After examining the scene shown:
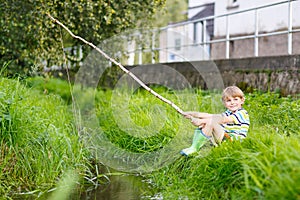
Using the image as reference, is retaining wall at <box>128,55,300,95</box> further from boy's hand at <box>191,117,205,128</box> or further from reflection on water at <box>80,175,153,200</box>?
reflection on water at <box>80,175,153,200</box>

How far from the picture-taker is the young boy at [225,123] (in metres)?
4.98

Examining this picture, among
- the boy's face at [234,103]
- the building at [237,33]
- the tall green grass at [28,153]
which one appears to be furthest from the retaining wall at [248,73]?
the tall green grass at [28,153]

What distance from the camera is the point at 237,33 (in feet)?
46.7

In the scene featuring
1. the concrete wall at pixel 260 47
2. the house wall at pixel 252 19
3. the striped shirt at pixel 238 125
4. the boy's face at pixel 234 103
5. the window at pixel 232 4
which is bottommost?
the striped shirt at pixel 238 125

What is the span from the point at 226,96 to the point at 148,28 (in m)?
6.50

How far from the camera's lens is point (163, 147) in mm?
6238

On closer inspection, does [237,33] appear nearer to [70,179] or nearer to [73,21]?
[73,21]

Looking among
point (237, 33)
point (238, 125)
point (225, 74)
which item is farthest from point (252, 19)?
point (238, 125)

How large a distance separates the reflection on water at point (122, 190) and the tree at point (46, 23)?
3.63 meters

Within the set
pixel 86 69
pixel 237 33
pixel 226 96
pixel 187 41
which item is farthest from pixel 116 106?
pixel 187 41

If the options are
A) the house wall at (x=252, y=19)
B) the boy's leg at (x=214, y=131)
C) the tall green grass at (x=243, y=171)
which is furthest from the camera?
the house wall at (x=252, y=19)

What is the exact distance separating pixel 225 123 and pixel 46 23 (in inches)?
175

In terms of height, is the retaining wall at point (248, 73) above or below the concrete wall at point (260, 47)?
below

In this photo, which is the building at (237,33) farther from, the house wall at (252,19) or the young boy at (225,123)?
the young boy at (225,123)
